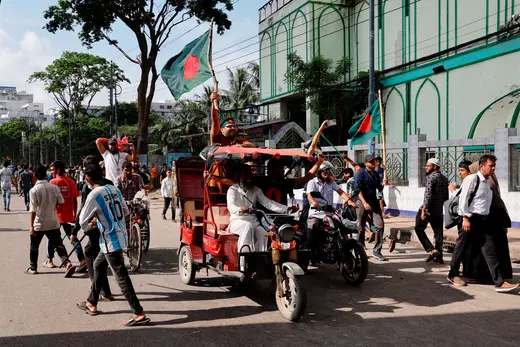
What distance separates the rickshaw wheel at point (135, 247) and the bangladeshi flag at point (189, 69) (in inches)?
183

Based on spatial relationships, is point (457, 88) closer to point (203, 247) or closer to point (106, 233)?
point (203, 247)

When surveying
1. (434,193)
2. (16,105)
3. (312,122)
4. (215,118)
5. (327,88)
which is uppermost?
(16,105)

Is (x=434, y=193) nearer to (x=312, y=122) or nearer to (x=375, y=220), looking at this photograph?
(x=375, y=220)

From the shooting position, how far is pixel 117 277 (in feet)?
17.3

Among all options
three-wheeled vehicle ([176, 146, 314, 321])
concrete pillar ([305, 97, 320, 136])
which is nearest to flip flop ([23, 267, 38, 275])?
three-wheeled vehicle ([176, 146, 314, 321])

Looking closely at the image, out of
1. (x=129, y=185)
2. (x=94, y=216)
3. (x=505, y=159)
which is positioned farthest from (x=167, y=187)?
(x=94, y=216)

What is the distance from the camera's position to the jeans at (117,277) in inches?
205

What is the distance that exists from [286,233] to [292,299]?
0.71 metres

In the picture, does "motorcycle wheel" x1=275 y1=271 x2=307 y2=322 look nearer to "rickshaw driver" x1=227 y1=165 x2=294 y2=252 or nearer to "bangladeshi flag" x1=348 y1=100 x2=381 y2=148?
"rickshaw driver" x1=227 y1=165 x2=294 y2=252

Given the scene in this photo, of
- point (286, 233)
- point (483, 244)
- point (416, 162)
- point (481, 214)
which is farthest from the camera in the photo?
point (416, 162)

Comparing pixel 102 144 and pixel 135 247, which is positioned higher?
pixel 102 144

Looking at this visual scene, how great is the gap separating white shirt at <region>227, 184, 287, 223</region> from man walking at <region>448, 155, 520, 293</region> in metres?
2.54

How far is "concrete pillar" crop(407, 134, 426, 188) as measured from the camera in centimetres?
1427

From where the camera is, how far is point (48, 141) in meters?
70.2
